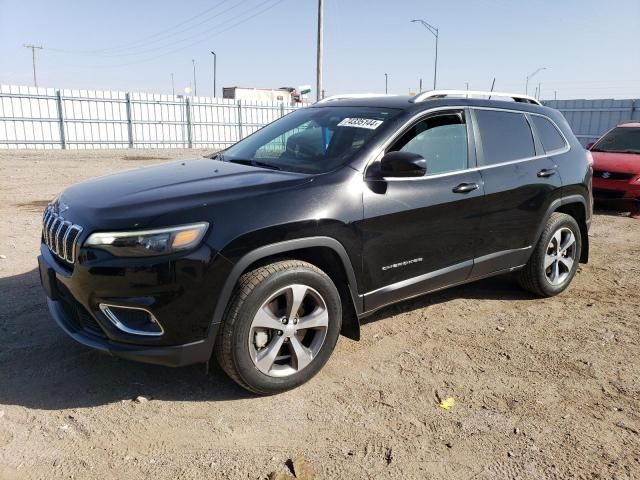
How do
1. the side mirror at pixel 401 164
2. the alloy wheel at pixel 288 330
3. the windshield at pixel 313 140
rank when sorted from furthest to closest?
1. the windshield at pixel 313 140
2. the side mirror at pixel 401 164
3. the alloy wheel at pixel 288 330

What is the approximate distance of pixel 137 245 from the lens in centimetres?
278

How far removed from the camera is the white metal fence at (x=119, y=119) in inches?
847

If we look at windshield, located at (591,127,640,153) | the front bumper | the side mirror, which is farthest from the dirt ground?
windshield, located at (591,127,640,153)

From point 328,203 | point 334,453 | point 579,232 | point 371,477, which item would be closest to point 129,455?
point 334,453

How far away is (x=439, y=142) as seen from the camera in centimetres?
396

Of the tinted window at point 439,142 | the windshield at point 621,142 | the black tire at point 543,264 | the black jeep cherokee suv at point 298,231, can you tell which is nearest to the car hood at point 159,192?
the black jeep cherokee suv at point 298,231

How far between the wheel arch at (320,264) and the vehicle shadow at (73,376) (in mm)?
651

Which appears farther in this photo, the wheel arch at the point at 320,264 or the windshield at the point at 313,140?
the windshield at the point at 313,140

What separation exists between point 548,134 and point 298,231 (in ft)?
9.77

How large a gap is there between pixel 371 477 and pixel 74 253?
1.93 m

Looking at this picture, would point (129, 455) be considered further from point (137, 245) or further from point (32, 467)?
point (137, 245)

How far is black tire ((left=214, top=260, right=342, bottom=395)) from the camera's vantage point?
294cm

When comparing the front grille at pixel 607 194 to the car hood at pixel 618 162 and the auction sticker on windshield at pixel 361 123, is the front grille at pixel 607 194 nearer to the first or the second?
the car hood at pixel 618 162

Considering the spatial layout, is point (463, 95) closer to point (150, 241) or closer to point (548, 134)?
point (548, 134)
